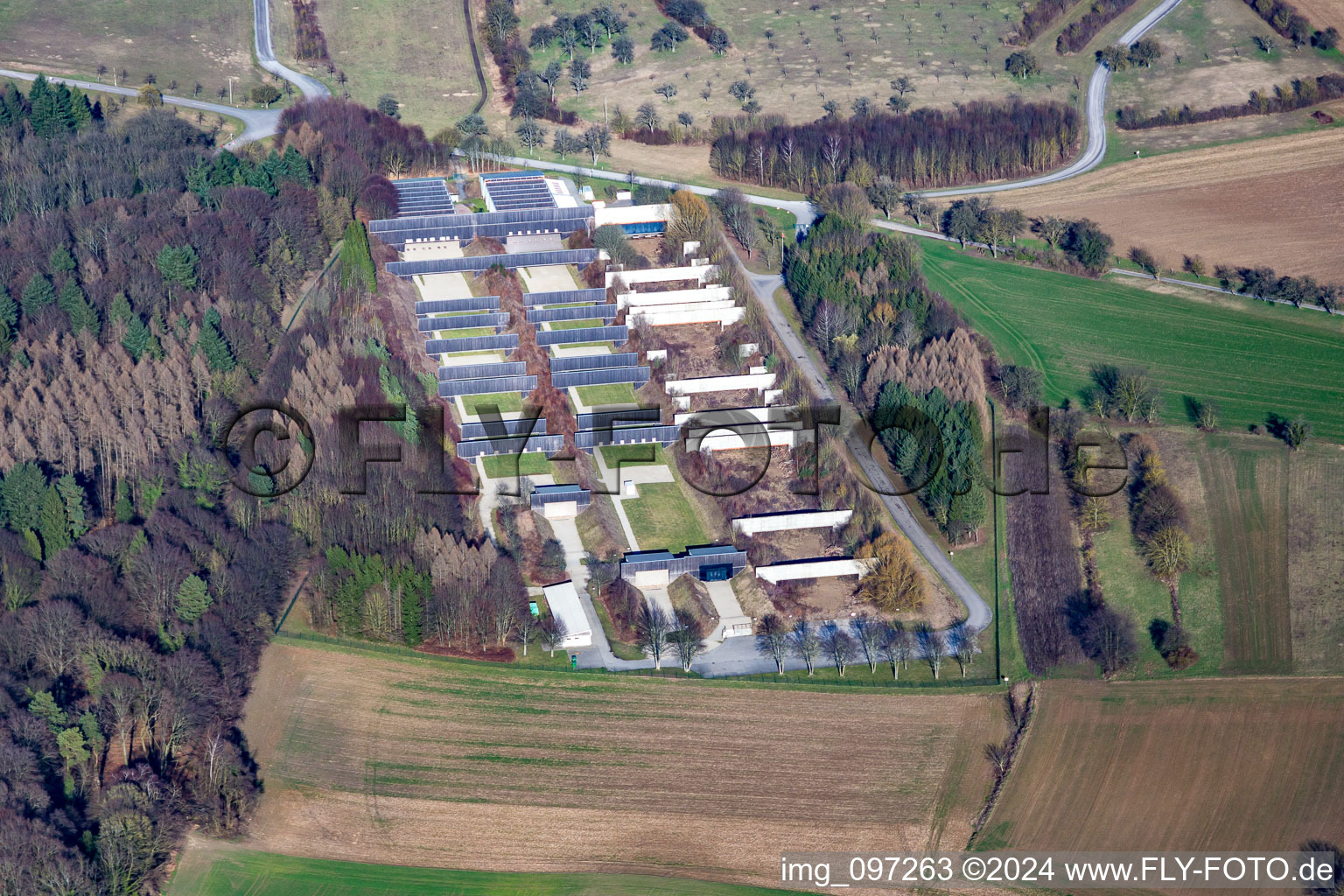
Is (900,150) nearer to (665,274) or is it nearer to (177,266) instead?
(665,274)

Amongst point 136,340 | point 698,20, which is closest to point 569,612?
point 136,340

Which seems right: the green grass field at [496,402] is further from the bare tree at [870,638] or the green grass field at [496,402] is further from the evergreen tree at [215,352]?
the bare tree at [870,638]

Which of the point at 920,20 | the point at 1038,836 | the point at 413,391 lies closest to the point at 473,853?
the point at 1038,836

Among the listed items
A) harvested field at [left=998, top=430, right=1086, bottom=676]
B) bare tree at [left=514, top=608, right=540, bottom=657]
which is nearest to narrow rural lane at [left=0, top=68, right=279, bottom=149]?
bare tree at [left=514, top=608, right=540, bottom=657]

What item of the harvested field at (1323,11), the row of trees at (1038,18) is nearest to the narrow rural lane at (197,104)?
the row of trees at (1038,18)

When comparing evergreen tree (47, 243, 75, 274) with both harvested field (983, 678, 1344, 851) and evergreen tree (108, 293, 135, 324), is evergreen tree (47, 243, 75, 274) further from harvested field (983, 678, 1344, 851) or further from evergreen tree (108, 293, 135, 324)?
Answer: harvested field (983, 678, 1344, 851)

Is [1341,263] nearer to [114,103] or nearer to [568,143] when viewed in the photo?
[568,143]
